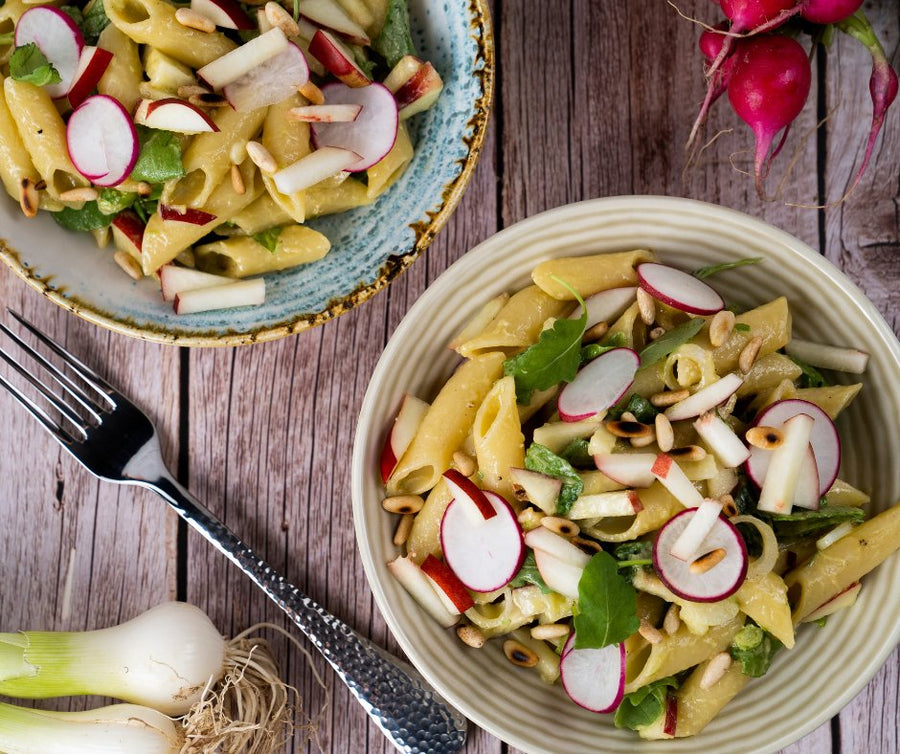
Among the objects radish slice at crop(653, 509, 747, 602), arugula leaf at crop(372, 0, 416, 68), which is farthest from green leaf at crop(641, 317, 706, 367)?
arugula leaf at crop(372, 0, 416, 68)

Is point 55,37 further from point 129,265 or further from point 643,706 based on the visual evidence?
point 643,706

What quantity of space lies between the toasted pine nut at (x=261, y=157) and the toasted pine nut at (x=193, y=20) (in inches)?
6.4

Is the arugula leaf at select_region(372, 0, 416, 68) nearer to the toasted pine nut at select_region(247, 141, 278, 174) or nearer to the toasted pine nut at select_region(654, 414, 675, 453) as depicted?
the toasted pine nut at select_region(247, 141, 278, 174)

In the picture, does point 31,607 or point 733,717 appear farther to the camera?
point 31,607

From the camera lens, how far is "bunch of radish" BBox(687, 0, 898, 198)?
51.9 inches

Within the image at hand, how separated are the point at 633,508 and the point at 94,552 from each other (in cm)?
97

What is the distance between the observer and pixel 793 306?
1.40 m

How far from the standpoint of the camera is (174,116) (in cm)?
123

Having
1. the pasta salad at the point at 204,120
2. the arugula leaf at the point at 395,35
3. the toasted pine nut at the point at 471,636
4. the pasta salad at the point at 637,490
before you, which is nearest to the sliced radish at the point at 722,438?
the pasta salad at the point at 637,490

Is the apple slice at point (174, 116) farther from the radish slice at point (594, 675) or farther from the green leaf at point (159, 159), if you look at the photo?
the radish slice at point (594, 675)

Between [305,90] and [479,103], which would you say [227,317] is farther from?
[479,103]

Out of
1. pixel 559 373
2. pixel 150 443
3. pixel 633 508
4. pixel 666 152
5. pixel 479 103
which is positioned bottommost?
pixel 150 443

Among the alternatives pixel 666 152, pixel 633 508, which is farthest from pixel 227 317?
pixel 666 152

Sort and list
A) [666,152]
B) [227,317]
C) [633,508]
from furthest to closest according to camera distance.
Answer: [666,152]
[227,317]
[633,508]
